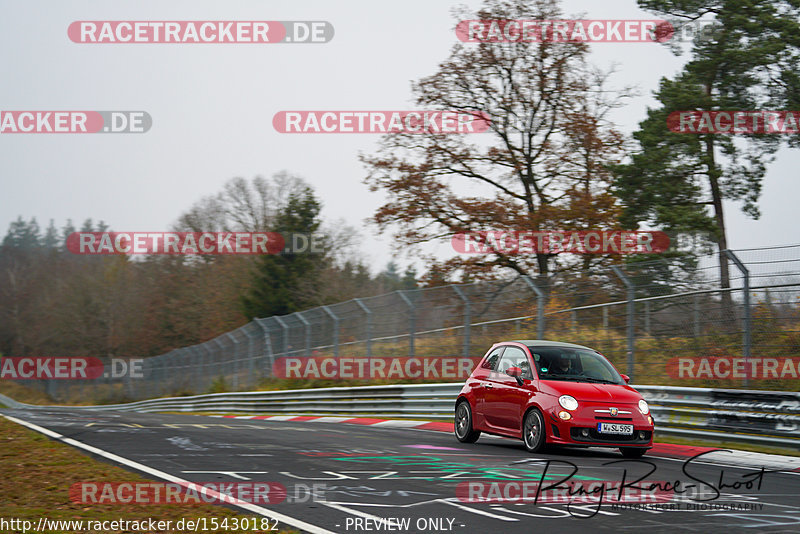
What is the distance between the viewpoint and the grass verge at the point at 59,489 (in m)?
6.46

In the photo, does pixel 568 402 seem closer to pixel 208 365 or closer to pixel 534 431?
pixel 534 431

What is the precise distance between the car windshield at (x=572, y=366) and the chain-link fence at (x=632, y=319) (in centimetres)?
246

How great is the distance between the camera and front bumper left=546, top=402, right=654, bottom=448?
1098 centimetres

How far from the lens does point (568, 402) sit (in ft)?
36.6

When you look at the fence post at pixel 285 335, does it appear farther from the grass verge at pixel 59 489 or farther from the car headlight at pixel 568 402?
the car headlight at pixel 568 402

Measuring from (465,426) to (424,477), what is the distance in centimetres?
459

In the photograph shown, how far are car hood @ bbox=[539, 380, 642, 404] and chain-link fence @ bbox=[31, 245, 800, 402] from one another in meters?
2.78

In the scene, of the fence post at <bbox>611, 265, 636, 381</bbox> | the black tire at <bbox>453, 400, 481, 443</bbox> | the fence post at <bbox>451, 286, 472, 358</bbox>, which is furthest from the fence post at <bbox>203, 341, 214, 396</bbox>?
the black tire at <bbox>453, 400, 481, 443</bbox>

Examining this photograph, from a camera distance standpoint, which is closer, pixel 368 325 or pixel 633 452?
pixel 633 452

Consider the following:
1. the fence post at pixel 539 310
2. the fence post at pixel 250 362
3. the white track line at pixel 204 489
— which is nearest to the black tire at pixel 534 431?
the white track line at pixel 204 489

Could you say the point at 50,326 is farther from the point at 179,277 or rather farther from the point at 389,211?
the point at 389,211
